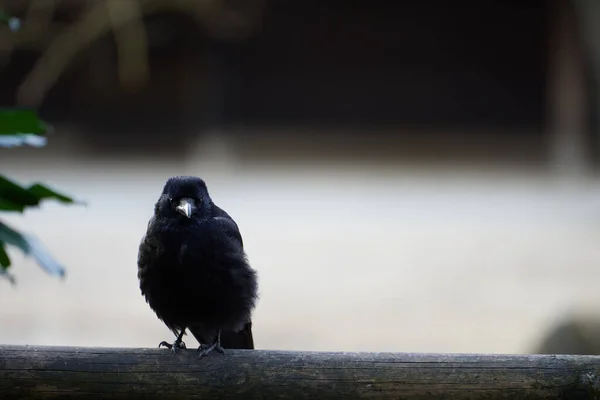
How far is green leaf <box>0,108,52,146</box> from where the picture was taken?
2303 millimetres

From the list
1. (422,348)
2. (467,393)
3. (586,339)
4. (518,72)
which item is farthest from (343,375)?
(518,72)

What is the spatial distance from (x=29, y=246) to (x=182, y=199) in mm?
582

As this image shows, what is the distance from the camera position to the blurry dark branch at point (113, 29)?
6.37 meters

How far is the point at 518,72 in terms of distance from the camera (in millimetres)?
6969

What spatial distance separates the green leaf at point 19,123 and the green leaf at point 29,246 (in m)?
0.20

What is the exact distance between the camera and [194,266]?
9.09 ft

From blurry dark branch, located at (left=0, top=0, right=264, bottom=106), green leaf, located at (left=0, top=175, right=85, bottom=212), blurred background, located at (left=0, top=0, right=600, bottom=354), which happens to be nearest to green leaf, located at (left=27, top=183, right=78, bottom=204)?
green leaf, located at (left=0, top=175, right=85, bottom=212)

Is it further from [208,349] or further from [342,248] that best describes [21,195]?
[342,248]

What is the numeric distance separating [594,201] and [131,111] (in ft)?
9.77

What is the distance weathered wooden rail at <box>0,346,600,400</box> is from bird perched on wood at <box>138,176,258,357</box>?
0.47m

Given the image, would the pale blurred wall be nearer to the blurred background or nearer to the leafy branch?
the blurred background

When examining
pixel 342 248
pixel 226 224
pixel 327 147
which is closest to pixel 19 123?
pixel 226 224

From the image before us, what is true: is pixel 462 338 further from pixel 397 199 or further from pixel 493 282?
pixel 397 199

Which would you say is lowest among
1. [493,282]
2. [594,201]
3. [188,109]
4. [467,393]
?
[467,393]
